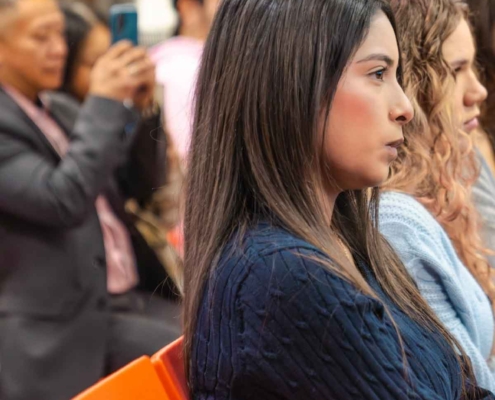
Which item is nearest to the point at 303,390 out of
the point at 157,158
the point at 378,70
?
the point at 378,70

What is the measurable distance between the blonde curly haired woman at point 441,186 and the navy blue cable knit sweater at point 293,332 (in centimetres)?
49

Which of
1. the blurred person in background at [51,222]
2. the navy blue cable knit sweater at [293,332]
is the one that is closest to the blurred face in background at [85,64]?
the blurred person in background at [51,222]

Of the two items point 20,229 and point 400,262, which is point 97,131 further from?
point 400,262

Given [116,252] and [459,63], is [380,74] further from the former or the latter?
[116,252]

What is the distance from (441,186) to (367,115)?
576mm

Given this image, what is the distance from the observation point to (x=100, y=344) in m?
2.28

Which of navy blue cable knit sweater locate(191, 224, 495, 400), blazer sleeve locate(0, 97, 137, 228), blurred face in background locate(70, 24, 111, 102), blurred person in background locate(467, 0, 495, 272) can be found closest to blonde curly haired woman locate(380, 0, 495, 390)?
blurred person in background locate(467, 0, 495, 272)

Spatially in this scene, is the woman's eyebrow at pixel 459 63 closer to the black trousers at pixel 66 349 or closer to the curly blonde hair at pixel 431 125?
the curly blonde hair at pixel 431 125

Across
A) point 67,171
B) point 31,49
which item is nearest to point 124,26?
point 31,49

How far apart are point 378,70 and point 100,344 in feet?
4.22

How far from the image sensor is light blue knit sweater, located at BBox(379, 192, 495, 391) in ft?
→ 5.30

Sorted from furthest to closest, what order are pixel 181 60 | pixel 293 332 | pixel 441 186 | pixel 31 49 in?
1. pixel 181 60
2. pixel 31 49
3. pixel 441 186
4. pixel 293 332

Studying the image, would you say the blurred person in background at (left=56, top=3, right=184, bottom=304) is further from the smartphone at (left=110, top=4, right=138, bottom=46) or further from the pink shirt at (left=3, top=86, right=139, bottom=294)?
the smartphone at (left=110, top=4, right=138, bottom=46)

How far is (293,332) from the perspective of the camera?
110cm
